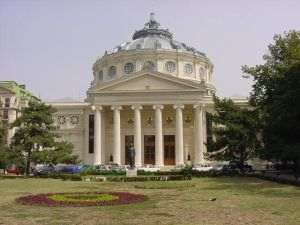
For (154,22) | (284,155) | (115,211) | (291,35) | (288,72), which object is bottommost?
(115,211)

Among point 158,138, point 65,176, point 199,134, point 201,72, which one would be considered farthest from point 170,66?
point 65,176

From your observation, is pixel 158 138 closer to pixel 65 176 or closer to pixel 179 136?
pixel 179 136

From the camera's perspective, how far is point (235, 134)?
50750 millimetres

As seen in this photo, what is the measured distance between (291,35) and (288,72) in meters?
6.68

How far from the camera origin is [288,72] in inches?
1467

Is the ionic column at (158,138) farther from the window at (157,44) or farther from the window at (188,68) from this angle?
the window at (157,44)

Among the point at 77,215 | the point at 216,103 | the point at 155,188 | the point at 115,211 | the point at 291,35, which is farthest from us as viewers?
the point at 216,103

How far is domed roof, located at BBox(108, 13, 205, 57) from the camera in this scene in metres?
91.1

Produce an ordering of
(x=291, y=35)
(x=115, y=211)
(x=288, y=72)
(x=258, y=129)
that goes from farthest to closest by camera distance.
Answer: (x=258, y=129) → (x=291, y=35) → (x=288, y=72) → (x=115, y=211)

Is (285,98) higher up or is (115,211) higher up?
(285,98)

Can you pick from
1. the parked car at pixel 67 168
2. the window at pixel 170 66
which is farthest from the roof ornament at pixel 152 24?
the parked car at pixel 67 168

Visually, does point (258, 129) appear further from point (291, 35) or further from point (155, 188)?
point (155, 188)

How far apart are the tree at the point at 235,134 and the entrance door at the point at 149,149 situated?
25.4 meters

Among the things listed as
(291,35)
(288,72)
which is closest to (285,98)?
(288,72)
